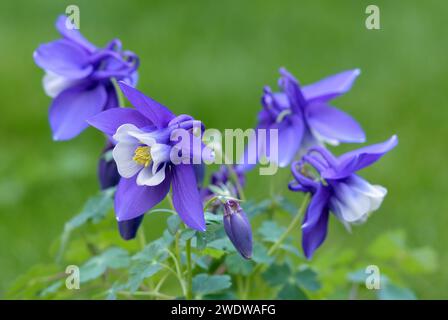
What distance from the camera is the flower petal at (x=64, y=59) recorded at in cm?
178

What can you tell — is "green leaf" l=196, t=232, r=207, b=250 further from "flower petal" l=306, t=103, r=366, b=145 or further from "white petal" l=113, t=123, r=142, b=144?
"flower petal" l=306, t=103, r=366, b=145

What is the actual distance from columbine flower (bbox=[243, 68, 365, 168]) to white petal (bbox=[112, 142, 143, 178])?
1.41 feet

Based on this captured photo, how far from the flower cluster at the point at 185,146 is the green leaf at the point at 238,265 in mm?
127

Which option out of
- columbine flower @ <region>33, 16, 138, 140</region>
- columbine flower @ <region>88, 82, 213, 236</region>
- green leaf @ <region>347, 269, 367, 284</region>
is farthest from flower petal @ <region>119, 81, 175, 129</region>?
green leaf @ <region>347, 269, 367, 284</region>

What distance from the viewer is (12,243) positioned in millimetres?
2896

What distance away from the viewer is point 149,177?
1.48 meters

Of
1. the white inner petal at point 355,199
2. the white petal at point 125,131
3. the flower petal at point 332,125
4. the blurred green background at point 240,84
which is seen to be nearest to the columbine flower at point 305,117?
the flower petal at point 332,125

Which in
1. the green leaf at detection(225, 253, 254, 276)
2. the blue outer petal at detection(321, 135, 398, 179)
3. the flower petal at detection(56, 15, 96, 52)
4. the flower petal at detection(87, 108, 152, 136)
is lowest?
the green leaf at detection(225, 253, 254, 276)

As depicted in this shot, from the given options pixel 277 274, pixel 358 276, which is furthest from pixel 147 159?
pixel 358 276

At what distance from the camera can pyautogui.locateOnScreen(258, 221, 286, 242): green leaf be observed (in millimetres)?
1827

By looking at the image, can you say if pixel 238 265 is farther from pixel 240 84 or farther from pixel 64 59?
pixel 240 84

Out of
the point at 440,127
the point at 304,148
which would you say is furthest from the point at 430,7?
the point at 304,148

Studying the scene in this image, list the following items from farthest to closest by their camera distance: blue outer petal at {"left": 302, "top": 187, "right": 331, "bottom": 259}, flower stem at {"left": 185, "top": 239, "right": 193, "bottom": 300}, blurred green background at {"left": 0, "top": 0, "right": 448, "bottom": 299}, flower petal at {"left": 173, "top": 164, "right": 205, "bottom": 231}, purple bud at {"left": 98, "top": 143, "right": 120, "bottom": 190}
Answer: blurred green background at {"left": 0, "top": 0, "right": 448, "bottom": 299} → purple bud at {"left": 98, "top": 143, "right": 120, "bottom": 190} → blue outer petal at {"left": 302, "top": 187, "right": 331, "bottom": 259} → flower stem at {"left": 185, "top": 239, "right": 193, "bottom": 300} → flower petal at {"left": 173, "top": 164, "right": 205, "bottom": 231}

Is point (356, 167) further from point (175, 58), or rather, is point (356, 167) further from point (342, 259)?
point (175, 58)
